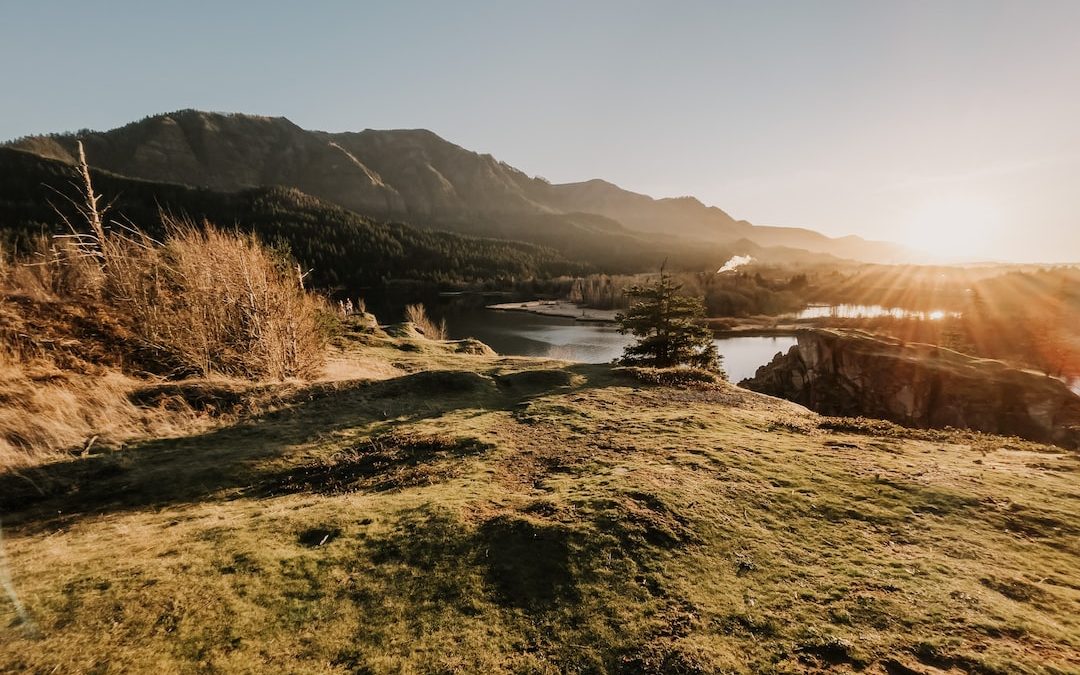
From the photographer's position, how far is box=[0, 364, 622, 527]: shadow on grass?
7.17m

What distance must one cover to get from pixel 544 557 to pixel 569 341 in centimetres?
7438

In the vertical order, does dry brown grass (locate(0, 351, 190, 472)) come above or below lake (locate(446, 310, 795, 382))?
above

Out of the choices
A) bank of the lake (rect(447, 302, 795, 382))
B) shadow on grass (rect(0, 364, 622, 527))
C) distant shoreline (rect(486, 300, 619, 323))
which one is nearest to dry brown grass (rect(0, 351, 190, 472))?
shadow on grass (rect(0, 364, 622, 527))

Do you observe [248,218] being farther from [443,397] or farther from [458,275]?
[443,397]

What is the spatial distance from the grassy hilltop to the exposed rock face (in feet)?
57.7

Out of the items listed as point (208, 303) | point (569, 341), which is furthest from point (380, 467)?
point (569, 341)

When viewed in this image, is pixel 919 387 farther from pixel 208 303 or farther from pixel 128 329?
pixel 128 329

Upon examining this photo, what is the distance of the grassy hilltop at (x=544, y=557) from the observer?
4.16 metres

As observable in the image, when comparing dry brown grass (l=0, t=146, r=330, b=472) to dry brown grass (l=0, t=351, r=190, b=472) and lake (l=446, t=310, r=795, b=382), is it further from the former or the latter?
lake (l=446, t=310, r=795, b=382)

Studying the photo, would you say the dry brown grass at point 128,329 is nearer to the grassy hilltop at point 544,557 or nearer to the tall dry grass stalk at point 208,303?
the tall dry grass stalk at point 208,303

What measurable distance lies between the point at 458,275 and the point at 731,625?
173248 mm

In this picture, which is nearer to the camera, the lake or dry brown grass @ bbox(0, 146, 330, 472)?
dry brown grass @ bbox(0, 146, 330, 472)

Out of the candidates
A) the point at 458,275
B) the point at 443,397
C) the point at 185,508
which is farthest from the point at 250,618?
the point at 458,275

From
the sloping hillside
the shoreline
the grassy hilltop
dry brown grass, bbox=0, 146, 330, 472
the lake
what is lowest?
the lake
